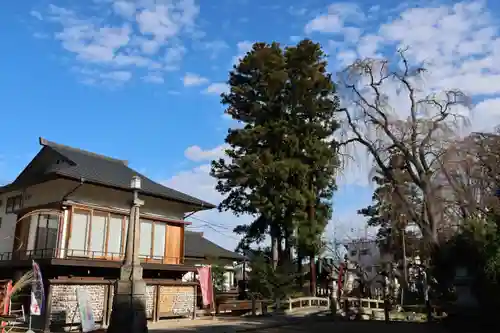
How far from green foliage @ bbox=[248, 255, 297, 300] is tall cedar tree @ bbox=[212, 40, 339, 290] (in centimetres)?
220

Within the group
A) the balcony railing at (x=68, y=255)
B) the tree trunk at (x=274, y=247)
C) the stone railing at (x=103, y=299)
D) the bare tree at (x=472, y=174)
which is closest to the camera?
the stone railing at (x=103, y=299)

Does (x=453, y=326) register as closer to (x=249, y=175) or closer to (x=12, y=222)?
(x=249, y=175)

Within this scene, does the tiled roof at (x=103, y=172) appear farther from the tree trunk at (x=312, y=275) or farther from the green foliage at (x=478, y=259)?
the green foliage at (x=478, y=259)

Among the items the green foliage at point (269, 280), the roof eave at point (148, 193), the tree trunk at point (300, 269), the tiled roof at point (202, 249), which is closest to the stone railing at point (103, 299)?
the roof eave at point (148, 193)

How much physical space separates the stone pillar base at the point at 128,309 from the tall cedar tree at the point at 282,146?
16.9m

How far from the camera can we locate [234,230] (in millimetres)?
34062

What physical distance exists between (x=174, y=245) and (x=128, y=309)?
12.3 meters

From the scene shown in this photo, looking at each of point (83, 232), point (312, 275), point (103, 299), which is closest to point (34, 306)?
point (103, 299)

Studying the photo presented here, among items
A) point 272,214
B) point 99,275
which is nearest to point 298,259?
point 272,214

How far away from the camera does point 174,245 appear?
81.6ft

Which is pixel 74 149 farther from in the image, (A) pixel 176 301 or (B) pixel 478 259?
(B) pixel 478 259

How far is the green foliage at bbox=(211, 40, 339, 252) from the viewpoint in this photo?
2975 centimetres

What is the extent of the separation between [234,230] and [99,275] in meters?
14.2

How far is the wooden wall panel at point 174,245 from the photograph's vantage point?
2433 cm
